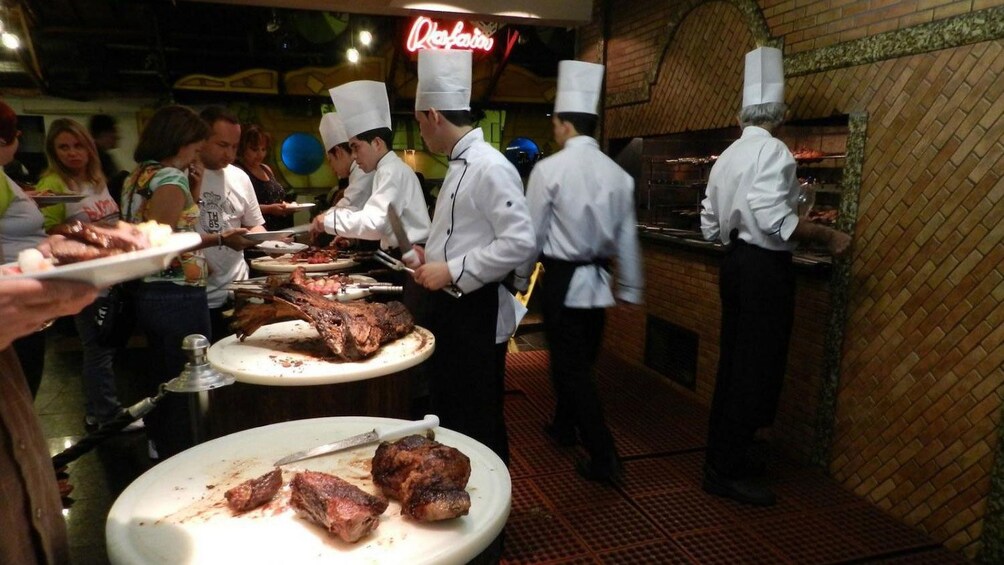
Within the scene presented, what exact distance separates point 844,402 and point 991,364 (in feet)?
2.92

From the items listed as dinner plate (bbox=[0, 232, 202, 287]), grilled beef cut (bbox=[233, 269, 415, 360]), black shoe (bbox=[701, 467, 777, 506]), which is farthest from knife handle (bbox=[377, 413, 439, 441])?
black shoe (bbox=[701, 467, 777, 506])

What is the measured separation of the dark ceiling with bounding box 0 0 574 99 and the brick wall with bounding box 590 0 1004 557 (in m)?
7.31

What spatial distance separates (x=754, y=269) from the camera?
3.30m

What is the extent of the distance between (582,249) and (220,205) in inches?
97.8

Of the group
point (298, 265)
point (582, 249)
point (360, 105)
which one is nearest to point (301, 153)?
point (298, 265)

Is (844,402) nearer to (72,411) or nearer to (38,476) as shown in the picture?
(38,476)

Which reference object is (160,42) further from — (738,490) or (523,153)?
(738,490)

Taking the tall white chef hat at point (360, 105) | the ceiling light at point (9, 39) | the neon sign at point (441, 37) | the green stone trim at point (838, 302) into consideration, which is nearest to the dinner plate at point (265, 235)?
the tall white chef hat at point (360, 105)

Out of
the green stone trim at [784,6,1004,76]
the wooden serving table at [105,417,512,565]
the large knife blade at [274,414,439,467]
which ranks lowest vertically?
the wooden serving table at [105,417,512,565]

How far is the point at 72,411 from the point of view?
4695mm

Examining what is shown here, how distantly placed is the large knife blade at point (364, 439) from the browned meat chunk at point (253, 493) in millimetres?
149

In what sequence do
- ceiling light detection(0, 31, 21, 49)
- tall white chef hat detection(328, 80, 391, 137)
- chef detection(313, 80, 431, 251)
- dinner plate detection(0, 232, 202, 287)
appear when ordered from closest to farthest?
dinner plate detection(0, 232, 202, 287) → chef detection(313, 80, 431, 251) → tall white chef hat detection(328, 80, 391, 137) → ceiling light detection(0, 31, 21, 49)

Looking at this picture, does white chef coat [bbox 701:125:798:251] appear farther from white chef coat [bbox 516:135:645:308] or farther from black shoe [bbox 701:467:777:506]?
black shoe [bbox 701:467:777:506]

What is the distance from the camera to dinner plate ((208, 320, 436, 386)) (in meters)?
2.06
